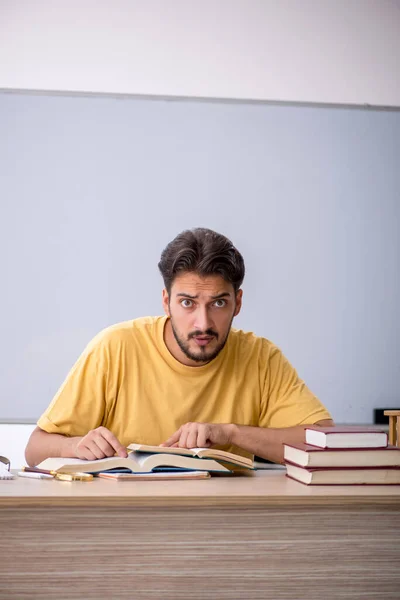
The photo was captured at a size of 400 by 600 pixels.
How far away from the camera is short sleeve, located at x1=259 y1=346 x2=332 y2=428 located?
193cm

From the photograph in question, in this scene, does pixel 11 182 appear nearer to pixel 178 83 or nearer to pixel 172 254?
pixel 178 83

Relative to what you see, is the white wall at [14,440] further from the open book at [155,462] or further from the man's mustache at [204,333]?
the open book at [155,462]

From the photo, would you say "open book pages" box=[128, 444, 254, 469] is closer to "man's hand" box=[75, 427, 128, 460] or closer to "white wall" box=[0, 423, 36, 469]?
"man's hand" box=[75, 427, 128, 460]

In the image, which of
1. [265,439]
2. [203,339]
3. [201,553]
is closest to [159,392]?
[203,339]

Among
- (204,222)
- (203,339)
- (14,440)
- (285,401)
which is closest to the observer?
(203,339)

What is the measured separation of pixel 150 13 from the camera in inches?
132

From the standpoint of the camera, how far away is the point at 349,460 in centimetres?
142

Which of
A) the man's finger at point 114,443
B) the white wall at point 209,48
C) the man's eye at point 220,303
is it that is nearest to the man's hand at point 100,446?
the man's finger at point 114,443

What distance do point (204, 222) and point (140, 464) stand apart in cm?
202

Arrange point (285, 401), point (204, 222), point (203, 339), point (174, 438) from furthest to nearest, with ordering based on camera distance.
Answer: point (204, 222) < point (285, 401) < point (203, 339) < point (174, 438)

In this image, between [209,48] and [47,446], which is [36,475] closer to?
[47,446]

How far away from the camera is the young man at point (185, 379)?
187 cm

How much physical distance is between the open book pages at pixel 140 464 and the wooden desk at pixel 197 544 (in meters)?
0.17

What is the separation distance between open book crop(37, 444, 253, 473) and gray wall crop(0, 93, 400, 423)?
1760 mm
